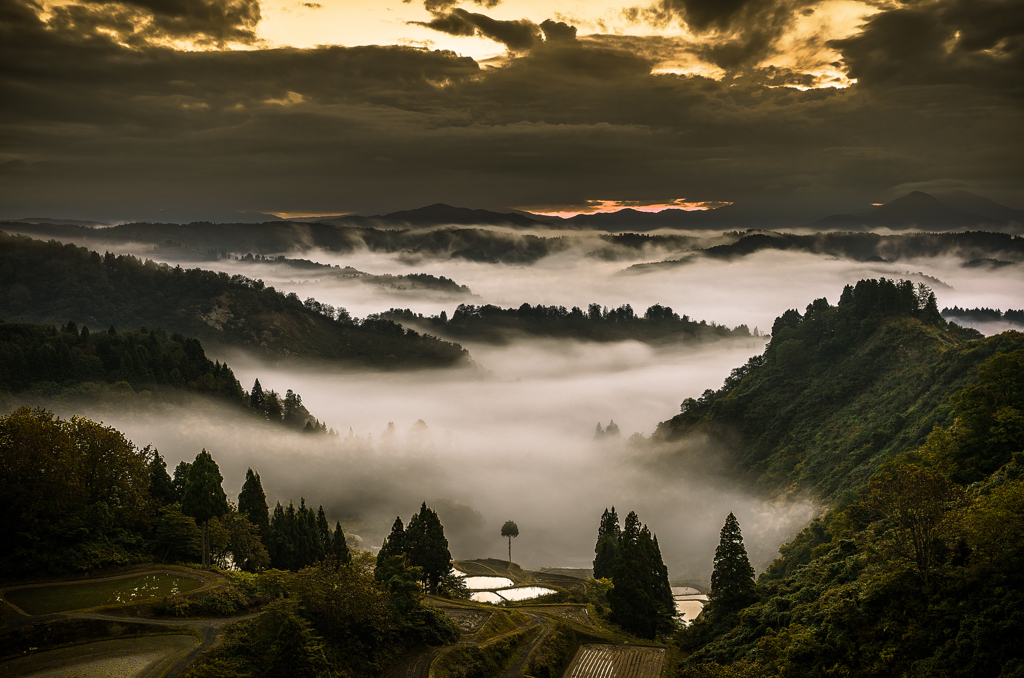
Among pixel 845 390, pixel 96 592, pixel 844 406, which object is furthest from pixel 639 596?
pixel 845 390

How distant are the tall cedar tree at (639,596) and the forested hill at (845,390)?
41424 millimetres

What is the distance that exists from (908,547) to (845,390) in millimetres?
100417

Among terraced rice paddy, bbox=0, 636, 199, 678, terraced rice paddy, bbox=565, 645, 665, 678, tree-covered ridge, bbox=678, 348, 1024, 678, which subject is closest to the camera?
tree-covered ridge, bbox=678, 348, 1024, 678

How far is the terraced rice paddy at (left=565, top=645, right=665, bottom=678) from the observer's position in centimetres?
5262

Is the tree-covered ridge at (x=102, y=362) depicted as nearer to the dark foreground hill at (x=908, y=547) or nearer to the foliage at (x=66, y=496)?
the foliage at (x=66, y=496)

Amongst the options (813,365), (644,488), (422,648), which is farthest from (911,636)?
(644,488)

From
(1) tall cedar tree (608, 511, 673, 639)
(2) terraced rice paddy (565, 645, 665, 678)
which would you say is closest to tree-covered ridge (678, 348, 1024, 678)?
(2) terraced rice paddy (565, 645, 665, 678)

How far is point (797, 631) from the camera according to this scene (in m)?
42.5

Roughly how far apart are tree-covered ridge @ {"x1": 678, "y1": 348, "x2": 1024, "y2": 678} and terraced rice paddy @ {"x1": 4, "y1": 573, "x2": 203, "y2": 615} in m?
39.1

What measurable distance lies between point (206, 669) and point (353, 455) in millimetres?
158365

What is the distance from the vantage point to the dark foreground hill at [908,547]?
33.8 meters

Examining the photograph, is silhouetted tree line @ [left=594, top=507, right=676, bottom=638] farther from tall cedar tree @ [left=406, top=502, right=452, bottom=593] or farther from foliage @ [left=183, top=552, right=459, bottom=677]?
foliage @ [left=183, top=552, right=459, bottom=677]

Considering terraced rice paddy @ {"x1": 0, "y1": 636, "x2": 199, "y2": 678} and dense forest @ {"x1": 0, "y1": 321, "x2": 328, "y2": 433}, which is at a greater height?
dense forest @ {"x1": 0, "y1": 321, "x2": 328, "y2": 433}

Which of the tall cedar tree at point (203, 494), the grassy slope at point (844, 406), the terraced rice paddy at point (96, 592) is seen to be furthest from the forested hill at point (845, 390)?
the terraced rice paddy at point (96, 592)
